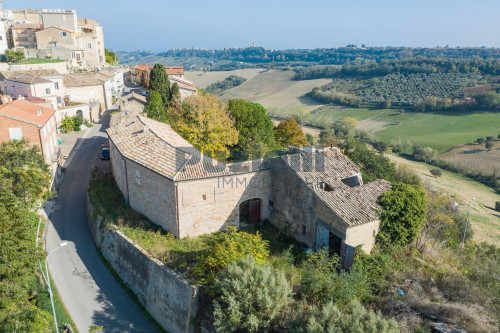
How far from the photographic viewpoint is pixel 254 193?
2344 cm

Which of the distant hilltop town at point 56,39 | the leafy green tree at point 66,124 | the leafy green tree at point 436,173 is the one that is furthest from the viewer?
the distant hilltop town at point 56,39

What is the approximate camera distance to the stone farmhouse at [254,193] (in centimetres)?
1947

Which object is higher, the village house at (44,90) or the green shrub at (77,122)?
the village house at (44,90)

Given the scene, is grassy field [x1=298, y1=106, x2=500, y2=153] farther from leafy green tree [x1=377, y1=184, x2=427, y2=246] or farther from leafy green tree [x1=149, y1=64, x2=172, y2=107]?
leafy green tree [x1=377, y1=184, x2=427, y2=246]

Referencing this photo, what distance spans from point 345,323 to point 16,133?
96.4ft

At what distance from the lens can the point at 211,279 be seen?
54.4 ft

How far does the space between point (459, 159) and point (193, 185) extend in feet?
177

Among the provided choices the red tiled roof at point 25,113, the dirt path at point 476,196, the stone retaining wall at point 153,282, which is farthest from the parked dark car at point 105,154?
the dirt path at point 476,196

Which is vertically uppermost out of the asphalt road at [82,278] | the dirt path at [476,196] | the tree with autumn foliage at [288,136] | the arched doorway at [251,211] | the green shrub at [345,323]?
the tree with autumn foliage at [288,136]

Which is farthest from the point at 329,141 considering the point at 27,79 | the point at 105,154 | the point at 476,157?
the point at 27,79

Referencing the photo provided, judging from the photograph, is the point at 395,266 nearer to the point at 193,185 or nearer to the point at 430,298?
the point at 430,298

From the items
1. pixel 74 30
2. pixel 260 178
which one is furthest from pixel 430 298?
pixel 74 30

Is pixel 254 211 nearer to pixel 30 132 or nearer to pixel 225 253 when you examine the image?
pixel 225 253

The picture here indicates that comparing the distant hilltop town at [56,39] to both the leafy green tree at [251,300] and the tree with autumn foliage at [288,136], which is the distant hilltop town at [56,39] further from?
the leafy green tree at [251,300]
